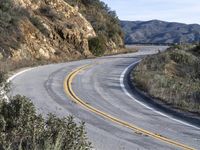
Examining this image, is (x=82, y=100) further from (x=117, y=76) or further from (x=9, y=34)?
(x=9, y=34)

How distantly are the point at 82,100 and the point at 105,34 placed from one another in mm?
33485

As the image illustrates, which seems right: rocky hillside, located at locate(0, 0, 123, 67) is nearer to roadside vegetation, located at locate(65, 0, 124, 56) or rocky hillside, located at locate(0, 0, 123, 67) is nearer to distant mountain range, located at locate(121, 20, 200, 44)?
roadside vegetation, located at locate(65, 0, 124, 56)

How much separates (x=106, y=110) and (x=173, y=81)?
8685 millimetres

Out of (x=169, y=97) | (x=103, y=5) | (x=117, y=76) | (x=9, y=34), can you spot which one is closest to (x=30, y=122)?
(x=169, y=97)

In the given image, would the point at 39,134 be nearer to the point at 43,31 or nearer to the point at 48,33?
the point at 43,31

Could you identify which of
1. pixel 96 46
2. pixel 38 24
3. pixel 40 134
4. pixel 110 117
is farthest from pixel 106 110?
pixel 96 46

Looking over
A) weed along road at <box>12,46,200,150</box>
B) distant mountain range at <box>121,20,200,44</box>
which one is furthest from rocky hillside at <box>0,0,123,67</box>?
distant mountain range at <box>121,20,200,44</box>

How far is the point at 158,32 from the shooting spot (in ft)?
573

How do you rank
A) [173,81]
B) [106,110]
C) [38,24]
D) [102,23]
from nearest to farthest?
[106,110] → [173,81] → [38,24] → [102,23]

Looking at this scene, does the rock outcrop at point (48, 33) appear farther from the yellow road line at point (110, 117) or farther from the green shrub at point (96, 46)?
the yellow road line at point (110, 117)

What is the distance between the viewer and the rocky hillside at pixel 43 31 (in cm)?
Answer: 3173

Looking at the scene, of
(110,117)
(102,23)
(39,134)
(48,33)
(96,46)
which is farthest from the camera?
(102,23)

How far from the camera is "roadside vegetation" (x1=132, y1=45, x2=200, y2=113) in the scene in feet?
60.4

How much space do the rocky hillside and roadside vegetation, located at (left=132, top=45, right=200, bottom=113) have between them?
7.49m
